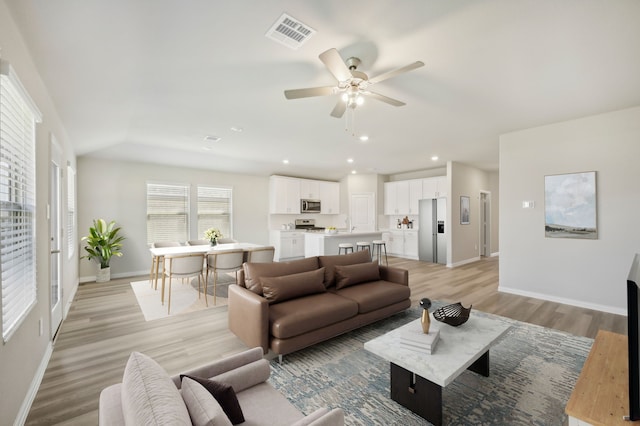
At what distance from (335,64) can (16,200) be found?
2489 millimetres

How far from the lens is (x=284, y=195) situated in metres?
8.18

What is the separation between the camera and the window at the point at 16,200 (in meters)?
1.62

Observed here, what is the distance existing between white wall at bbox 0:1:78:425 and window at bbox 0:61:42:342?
99 mm

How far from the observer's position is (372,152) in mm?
6145

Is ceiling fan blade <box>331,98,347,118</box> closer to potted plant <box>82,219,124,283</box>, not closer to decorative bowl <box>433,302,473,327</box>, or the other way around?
decorative bowl <box>433,302,473,327</box>

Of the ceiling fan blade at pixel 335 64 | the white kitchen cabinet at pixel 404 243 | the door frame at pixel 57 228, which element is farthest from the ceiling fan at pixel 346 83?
the white kitchen cabinet at pixel 404 243

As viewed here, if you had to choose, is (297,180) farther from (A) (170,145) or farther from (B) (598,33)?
(B) (598,33)

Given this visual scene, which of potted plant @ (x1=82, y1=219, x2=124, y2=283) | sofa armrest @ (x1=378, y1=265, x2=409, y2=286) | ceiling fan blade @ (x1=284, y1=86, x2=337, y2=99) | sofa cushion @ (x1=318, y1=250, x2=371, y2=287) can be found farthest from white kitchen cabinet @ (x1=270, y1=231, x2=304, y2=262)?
ceiling fan blade @ (x1=284, y1=86, x2=337, y2=99)

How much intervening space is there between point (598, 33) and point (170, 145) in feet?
19.7

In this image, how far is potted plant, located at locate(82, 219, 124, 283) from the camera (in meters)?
5.30

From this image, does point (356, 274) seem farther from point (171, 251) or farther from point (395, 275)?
point (171, 251)

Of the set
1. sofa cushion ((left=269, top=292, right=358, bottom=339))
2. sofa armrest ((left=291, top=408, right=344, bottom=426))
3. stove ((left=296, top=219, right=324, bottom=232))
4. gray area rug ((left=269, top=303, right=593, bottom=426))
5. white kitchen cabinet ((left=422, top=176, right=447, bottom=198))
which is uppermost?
white kitchen cabinet ((left=422, top=176, right=447, bottom=198))

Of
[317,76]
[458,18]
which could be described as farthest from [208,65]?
[458,18]

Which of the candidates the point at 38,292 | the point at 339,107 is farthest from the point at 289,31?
the point at 38,292
